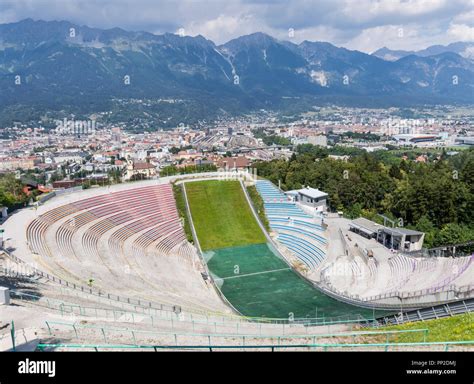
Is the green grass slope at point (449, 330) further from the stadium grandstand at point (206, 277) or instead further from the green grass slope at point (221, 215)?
the green grass slope at point (221, 215)

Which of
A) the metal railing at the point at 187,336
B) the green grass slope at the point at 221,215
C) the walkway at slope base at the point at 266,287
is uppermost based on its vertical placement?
the metal railing at the point at 187,336

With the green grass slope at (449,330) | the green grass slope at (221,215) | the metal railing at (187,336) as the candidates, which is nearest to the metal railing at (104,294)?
the metal railing at (187,336)

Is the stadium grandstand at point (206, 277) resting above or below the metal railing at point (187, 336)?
below

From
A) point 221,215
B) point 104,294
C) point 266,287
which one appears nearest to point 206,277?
point 266,287

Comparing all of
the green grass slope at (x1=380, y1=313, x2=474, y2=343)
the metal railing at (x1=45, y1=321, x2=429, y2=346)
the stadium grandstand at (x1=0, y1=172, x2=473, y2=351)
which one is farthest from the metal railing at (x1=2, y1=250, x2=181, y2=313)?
the green grass slope at (x1=380, y1=313, x2=474, y2=343)

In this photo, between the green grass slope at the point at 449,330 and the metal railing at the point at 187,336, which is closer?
the green grass slope at the point at 449,330

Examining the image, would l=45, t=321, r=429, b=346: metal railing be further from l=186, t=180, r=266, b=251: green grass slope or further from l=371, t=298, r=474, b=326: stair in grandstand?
l=186, t=180, r=266, b=251: green grass slope

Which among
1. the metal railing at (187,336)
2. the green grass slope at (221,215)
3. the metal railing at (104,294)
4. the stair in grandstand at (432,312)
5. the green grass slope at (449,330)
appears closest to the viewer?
the green grass slope at (449,330)

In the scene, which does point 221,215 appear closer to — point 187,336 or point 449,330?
point 187,336
